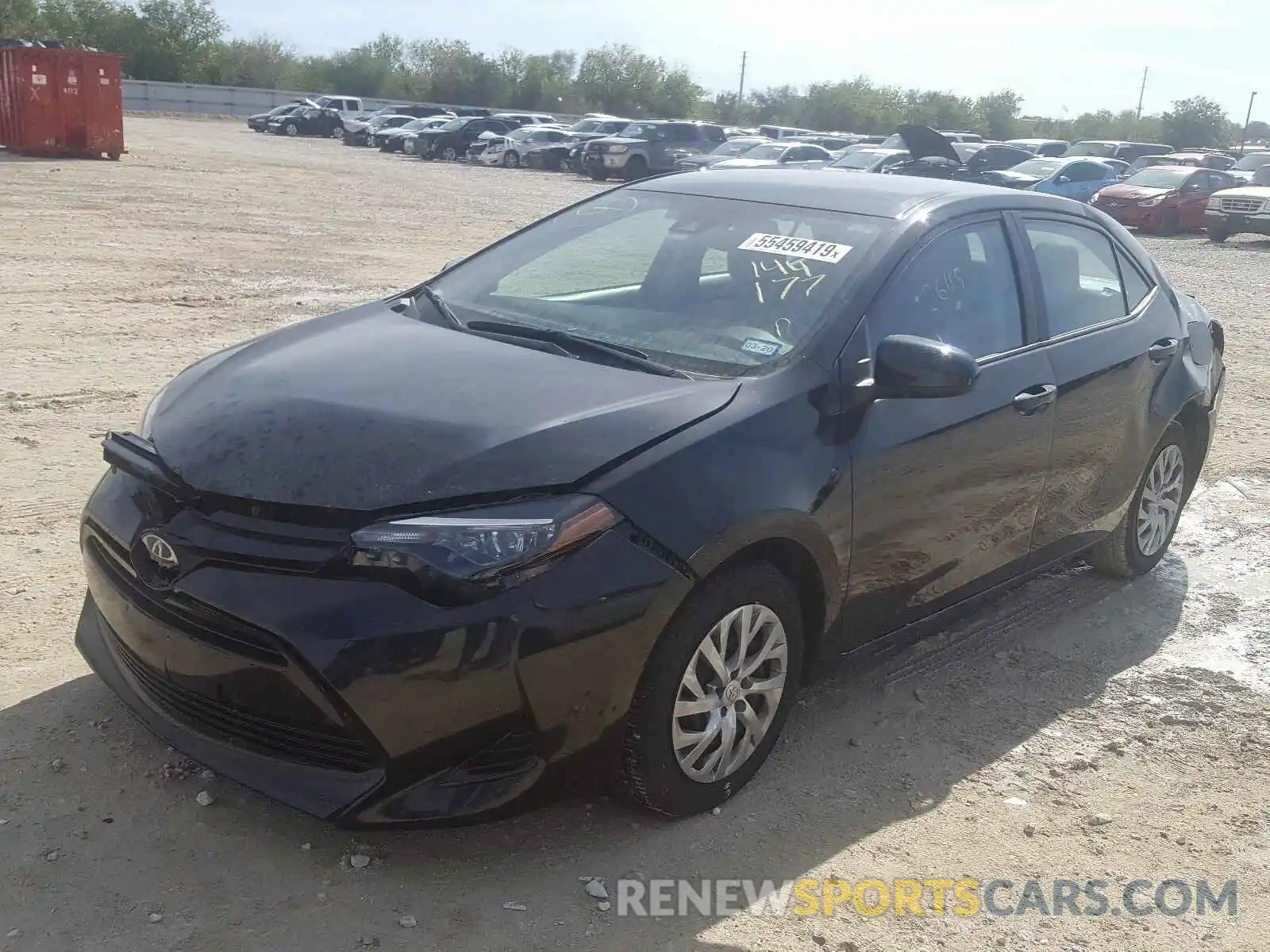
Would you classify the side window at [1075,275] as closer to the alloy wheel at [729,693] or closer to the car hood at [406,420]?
the car hood at [406,420]

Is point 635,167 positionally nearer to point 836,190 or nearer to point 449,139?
point 449,139

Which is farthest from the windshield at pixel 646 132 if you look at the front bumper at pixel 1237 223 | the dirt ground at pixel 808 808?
the dirt ground at pixel 808 808

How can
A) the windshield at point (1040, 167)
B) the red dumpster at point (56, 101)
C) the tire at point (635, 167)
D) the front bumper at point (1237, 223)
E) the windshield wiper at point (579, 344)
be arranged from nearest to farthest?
the windshield wiper at point (579, 344)
the front bumper at point (1237, 223)
the red dumpster at point (56, 101)
the windshield at point (1040, 167)
the tire at point (635, 167)

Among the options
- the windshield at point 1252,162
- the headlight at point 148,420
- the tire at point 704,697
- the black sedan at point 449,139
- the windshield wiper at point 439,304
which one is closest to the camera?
the tire at point 704,697

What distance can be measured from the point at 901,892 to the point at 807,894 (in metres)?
0.26

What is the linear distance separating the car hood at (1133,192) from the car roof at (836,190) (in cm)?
2201

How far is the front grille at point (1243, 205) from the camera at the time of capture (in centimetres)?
2340

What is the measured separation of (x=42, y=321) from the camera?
9062 mm

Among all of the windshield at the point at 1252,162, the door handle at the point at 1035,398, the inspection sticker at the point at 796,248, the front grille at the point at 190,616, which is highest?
the windshield at the point at 1252,162

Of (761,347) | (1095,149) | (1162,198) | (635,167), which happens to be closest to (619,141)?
(635,167)

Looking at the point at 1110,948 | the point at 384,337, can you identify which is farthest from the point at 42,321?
the point at 1110,948

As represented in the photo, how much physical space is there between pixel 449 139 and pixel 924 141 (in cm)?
2724

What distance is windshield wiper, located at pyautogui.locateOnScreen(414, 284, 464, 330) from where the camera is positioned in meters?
4.04

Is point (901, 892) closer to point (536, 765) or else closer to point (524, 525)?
point (536, 765)
